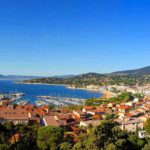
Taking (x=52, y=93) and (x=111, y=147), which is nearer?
(x=111, y=147)

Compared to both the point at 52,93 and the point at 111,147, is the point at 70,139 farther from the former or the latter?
the point at 52,93

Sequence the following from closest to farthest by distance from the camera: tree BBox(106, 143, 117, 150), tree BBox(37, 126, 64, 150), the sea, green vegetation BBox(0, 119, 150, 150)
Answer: tree BBox(106, 143, 117, 150), green vegetation BBox(0, 119, 150, 150), tree BBox(37, 126, 64, 150), the sea

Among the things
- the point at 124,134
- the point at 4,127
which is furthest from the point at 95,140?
the point at 4,127

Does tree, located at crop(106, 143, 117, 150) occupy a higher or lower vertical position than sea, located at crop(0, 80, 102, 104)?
higher

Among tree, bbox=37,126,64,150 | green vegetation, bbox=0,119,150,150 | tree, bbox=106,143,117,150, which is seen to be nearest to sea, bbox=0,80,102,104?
green vegetation, bbox=0,119,150,150

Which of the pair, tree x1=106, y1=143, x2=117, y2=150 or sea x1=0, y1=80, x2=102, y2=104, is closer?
tree x1=106, y1=143, x2=117, y2=150

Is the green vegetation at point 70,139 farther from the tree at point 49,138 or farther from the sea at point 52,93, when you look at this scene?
the sea at point 52,93

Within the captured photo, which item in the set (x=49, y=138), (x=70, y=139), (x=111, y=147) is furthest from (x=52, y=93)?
(x=111, y=147)

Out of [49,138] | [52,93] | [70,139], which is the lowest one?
[52,93]

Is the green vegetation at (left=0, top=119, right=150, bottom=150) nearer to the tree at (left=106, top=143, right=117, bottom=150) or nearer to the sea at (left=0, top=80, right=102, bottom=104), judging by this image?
the tree at (left=106, top=143, right=117, bottom=150)

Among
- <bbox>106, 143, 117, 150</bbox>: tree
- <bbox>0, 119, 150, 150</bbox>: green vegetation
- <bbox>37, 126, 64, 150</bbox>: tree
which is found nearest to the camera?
<bbox>106, 143, 117, 150</bbox>: tree
